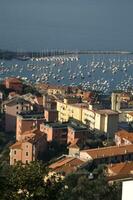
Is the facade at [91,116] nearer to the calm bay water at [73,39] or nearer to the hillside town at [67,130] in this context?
the hillside town at [67,130]

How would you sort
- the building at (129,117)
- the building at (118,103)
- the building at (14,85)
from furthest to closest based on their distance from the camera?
the building at (14,85) → the building at (118,103) → the building at (129,117)

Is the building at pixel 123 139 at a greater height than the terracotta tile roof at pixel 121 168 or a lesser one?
lesser

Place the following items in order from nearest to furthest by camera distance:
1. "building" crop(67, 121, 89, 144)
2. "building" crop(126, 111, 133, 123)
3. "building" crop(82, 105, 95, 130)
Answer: "building" crop(67, 121, 89, 144) < "building" crop(82, 105, 95, 130) < "building" crop(126, 111, 133, 123)

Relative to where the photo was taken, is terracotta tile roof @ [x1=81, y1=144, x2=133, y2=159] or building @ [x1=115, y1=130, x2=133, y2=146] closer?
terracotta tile roof @ [x1=81, y1=144, x2=133, y2=159]

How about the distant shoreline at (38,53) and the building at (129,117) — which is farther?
the distant shoreline at (38,53)

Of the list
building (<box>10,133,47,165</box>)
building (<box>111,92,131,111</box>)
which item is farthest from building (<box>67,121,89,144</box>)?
building (<box>111,92,131,111</box>)

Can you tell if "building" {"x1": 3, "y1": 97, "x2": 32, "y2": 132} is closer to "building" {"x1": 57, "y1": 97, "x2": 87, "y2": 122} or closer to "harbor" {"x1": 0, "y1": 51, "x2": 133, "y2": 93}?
"building" {"x1": 57, "y1": 97, "x2": 87, "y2": 122}

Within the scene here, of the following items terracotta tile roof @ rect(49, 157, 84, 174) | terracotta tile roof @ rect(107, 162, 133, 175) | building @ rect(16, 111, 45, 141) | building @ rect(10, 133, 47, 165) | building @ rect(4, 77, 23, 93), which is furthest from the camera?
building @ rect(4, 77, 23, 93)

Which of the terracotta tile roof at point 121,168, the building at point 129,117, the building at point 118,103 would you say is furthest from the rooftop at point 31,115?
the terracotta tile roof at point 121,168
